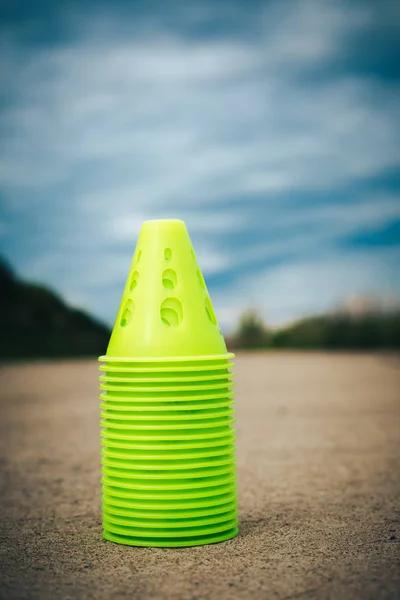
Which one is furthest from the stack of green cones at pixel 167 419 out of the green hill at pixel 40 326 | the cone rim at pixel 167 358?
the green hill at pixel 40 326

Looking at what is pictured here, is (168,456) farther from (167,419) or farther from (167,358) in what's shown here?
(167,358)

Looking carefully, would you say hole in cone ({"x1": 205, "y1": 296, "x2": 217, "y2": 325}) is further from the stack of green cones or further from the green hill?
the green hill

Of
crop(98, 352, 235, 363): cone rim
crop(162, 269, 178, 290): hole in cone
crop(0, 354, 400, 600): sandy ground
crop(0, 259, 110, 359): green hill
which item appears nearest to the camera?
crop(0, 354, 400, 600): sandy ground

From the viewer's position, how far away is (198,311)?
13.9 feet

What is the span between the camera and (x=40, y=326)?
28953 millimetres

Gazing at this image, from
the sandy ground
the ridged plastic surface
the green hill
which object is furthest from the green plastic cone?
the green hill

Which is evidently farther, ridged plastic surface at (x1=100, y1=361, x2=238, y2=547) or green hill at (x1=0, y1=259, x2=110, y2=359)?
green hill at (x1=0, y1=259, x2=110, y2=359)

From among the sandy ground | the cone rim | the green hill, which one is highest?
the green hill

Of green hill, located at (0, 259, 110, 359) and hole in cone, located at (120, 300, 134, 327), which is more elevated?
green hill, located at (0, 259, 110, 359)

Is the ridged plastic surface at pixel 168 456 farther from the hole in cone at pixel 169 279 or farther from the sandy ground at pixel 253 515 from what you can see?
the hole in cone at pixel 169 279

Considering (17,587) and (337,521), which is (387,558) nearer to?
(337,521)

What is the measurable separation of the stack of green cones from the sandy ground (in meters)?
0.16

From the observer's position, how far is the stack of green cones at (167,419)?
4.07m

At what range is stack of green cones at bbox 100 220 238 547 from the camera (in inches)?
160
